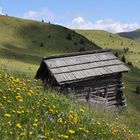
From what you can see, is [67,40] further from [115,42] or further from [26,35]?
[115,42]

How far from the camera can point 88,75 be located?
23.9 meters

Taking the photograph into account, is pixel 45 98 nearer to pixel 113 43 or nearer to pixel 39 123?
pixel 39 123

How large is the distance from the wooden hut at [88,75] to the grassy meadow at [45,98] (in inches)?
68.4

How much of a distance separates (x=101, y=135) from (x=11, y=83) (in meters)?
2.81

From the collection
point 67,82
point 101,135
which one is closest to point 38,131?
point 101,135

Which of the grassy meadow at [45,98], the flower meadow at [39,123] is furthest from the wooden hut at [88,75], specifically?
the flower meadow at [39,123]

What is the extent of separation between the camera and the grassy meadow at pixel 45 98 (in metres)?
6.75

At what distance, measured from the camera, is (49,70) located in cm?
2294

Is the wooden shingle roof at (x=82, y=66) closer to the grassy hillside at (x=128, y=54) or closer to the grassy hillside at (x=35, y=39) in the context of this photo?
the grassy hillside at (x=128, y=54)

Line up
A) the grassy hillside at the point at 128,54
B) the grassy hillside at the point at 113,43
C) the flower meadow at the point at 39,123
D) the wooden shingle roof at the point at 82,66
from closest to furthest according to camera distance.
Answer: the flower meadow at the point at 39,123, the wooden shingle roof at the point at 82,66, the grassy hillside at the point at 128,54, the grassy hillside at the point at 113,43

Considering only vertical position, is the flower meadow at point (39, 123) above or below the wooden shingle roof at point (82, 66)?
below

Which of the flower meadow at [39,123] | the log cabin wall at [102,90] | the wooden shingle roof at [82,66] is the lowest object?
the log cabin wall at [102,90]

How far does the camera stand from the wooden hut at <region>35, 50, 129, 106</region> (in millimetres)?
23031

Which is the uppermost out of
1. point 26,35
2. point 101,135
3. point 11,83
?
point 26,35
